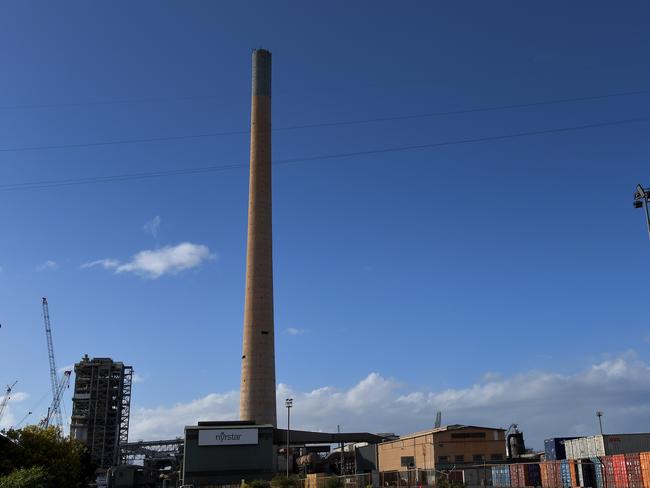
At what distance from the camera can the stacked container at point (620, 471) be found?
43.3m

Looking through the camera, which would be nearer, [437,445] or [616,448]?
[616,448]

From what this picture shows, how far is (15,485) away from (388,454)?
70686 mm

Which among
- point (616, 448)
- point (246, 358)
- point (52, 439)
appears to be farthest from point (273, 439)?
point (616, 448)

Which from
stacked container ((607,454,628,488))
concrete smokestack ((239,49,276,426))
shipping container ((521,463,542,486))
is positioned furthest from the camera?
concrete smokestack ((239,49,276,426))

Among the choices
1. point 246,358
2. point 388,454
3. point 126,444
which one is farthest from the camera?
point 126,444

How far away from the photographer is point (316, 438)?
3964 inches

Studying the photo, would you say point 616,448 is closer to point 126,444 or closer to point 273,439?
point 273,439

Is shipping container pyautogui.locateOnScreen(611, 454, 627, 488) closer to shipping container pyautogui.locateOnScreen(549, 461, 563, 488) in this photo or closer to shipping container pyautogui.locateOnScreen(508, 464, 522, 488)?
shipping container pyautogui.locateOnScreen(549, 461, 563, 488)

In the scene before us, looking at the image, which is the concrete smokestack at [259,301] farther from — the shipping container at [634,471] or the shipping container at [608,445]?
the shipping container at [634,471]

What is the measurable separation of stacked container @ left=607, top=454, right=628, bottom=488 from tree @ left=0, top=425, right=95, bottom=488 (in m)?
42.7

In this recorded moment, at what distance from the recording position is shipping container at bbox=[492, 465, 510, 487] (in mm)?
57444

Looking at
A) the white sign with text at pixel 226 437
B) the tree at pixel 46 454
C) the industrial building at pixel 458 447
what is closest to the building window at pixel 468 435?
the industrial building at pixel 458 447

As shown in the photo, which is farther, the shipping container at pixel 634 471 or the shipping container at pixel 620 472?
the shipping container at pixel 620 472

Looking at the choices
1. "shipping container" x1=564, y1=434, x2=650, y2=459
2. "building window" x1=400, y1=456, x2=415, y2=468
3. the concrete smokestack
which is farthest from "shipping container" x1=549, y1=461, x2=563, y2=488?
the concrete smokestack
